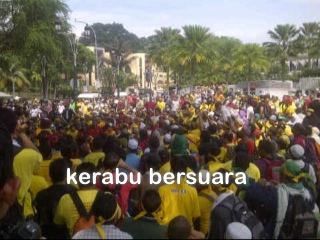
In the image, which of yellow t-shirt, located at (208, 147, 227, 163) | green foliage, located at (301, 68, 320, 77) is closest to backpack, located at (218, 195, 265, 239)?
yellow t-shirt, located at (208, 147, 227, 163)

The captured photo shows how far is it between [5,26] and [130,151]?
12.2 m

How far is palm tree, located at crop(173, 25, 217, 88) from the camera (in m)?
49.5

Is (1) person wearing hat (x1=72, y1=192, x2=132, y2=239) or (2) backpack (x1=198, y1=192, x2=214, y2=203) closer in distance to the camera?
(1) person wearing hat (x1=72, y1=192, x2=132, y2=239)

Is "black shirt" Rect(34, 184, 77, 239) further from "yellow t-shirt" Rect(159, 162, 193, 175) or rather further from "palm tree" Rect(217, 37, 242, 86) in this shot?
"palm tree" Rect(217, 37, 242, 86)

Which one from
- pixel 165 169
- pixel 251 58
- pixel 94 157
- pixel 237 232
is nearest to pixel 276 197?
pixel 237 232

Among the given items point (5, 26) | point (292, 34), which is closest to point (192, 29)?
point (292, 34)

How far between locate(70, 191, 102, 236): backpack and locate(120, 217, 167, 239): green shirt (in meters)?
0.34

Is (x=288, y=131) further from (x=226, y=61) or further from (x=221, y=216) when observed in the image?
(x=226, y=61)

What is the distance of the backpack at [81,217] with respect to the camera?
4633mm

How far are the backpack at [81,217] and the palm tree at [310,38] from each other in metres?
64.1

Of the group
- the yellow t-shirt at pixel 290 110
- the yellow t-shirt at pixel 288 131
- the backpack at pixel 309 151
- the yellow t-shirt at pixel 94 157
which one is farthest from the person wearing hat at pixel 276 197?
the yellow t-shirt at pixel 290 110

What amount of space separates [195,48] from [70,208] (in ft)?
150

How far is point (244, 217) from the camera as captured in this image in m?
4.71

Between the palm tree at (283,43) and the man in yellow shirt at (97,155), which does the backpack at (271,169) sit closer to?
the man in yellow shirt at (97,155)
